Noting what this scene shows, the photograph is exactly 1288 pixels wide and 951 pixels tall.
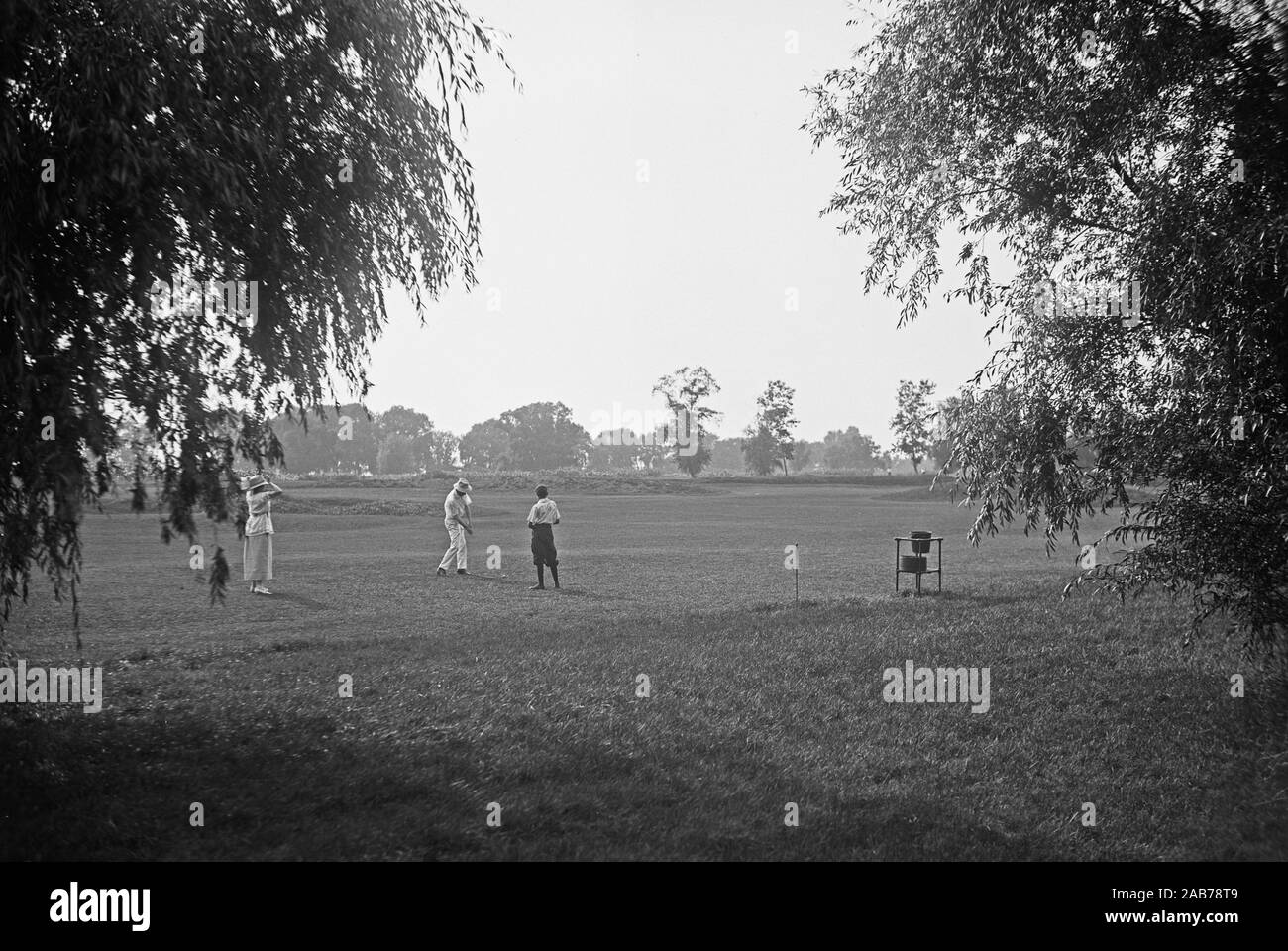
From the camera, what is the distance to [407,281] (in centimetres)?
835

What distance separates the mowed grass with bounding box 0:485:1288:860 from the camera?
5805 mm

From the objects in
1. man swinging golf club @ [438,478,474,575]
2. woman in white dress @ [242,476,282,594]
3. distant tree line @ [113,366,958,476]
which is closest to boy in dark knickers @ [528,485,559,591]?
man swinging golf club @ [438,478,474,575]

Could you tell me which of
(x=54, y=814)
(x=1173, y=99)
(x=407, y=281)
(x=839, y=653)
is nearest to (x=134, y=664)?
(x=54, y=814)

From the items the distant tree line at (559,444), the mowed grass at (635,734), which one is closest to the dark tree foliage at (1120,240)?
the mowed grass at (635,734)

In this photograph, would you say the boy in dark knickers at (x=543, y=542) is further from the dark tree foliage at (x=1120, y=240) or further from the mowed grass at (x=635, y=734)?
the dark tree foliage at (x=1120, y=240)

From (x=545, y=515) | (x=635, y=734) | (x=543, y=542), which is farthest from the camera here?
(x=545, y=515)

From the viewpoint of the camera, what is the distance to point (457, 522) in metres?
20.6

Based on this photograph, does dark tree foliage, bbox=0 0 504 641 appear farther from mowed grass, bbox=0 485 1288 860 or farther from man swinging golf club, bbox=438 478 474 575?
man swinging golf club, bbox=438 478 474 575

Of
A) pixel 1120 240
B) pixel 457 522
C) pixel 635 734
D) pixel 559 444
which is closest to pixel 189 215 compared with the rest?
pixel 635 734

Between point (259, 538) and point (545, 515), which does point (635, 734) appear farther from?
point (259, 538)

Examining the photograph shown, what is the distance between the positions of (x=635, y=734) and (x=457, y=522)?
1354cm

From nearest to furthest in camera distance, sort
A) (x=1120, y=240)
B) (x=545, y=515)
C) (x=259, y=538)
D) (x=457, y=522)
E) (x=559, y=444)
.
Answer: (x=1120, y=240) < (x=259, y=538) < (x=545, y=515) < (x=457, y=522) < (x=559, y=444)
